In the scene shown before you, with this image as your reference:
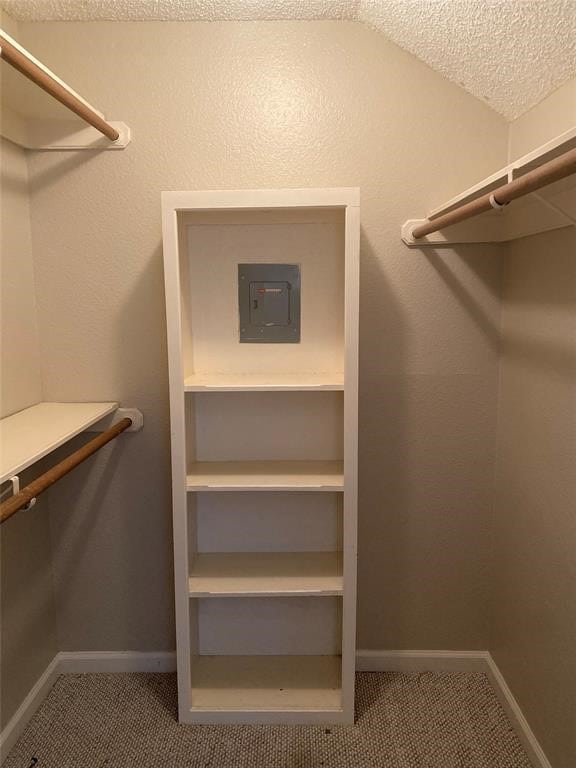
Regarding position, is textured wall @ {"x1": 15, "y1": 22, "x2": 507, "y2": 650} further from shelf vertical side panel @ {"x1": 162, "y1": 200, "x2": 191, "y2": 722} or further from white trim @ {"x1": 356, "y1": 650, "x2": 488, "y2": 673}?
shelf vertical side panel @ {"x1": 162, "y1": 200, "x2": 191, "y2": 722}

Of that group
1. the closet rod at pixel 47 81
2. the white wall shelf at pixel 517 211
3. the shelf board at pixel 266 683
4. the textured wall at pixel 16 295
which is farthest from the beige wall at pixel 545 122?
the shelf board at pixel 266 683

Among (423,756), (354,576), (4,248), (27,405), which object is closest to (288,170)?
(4,248)

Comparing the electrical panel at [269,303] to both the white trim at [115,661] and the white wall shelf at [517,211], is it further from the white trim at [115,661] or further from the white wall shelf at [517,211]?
the white trim at [115,661]

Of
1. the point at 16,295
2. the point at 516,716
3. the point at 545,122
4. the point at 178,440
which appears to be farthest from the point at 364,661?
the point at 545,122

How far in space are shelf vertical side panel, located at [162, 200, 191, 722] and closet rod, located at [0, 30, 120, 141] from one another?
351 millimetres

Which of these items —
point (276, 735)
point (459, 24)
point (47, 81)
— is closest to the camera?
point (47, 81)

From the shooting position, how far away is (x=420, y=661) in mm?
2008

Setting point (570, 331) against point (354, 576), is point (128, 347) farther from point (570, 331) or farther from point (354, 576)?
point (570, 331)

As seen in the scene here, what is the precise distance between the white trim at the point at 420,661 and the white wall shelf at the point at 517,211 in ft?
5.10

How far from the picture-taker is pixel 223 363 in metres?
1.88

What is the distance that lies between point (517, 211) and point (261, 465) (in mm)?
1213

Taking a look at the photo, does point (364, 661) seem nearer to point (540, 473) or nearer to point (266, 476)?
point (266, 476)

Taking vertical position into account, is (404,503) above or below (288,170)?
below

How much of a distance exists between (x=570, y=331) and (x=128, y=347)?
1.44 meters
